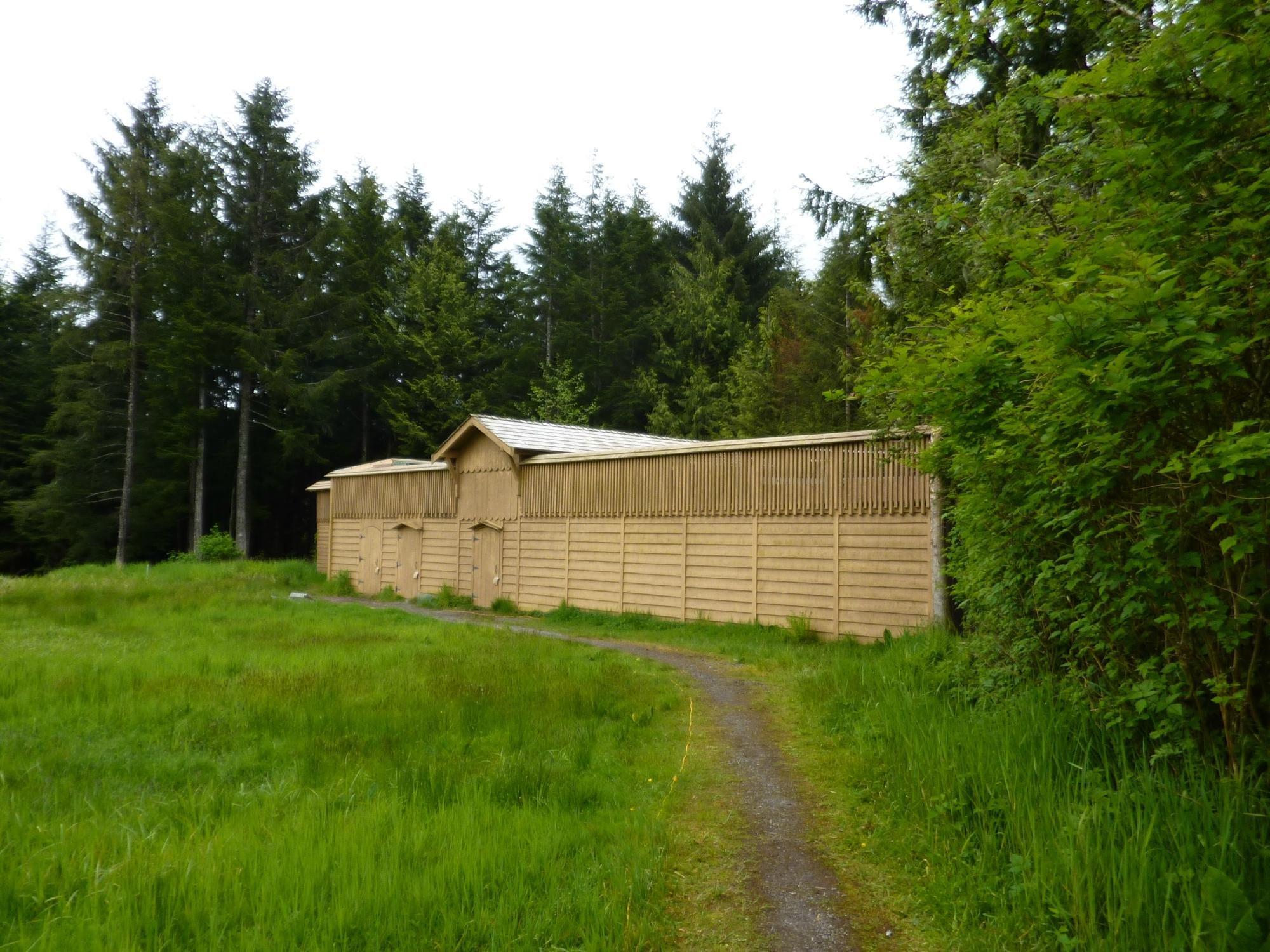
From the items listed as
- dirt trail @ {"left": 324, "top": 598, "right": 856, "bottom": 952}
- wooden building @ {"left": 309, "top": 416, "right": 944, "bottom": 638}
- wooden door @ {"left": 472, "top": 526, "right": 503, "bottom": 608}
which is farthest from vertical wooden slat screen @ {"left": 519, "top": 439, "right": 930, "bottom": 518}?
dirt trail @ {"left": 324, "top": 598, "right": 856, "bottom": 952}

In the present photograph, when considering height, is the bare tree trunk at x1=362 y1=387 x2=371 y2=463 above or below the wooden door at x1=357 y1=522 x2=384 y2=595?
above

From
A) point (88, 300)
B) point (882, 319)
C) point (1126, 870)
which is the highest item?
point (88, 300)

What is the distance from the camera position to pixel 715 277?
1468 inches

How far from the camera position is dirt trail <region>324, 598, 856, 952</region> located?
408cm

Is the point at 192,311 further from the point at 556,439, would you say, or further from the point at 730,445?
the point at 730,445

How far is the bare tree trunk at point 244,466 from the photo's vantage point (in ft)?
105

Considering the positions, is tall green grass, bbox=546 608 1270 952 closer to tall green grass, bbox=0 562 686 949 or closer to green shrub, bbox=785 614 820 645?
tall green grass, bbox=0 562 686 949

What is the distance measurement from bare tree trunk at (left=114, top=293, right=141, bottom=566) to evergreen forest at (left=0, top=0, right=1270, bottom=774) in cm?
22

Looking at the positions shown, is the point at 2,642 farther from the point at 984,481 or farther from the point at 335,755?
the point at 984,481

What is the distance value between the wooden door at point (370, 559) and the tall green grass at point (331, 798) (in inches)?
482

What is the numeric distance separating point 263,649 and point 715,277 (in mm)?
29655

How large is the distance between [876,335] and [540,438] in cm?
1041

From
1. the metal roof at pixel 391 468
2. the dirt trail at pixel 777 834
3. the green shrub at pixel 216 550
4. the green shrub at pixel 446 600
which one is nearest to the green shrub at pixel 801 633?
the dirt trail at pixel 777 834

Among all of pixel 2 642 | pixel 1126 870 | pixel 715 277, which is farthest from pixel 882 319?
pixel 715 277
